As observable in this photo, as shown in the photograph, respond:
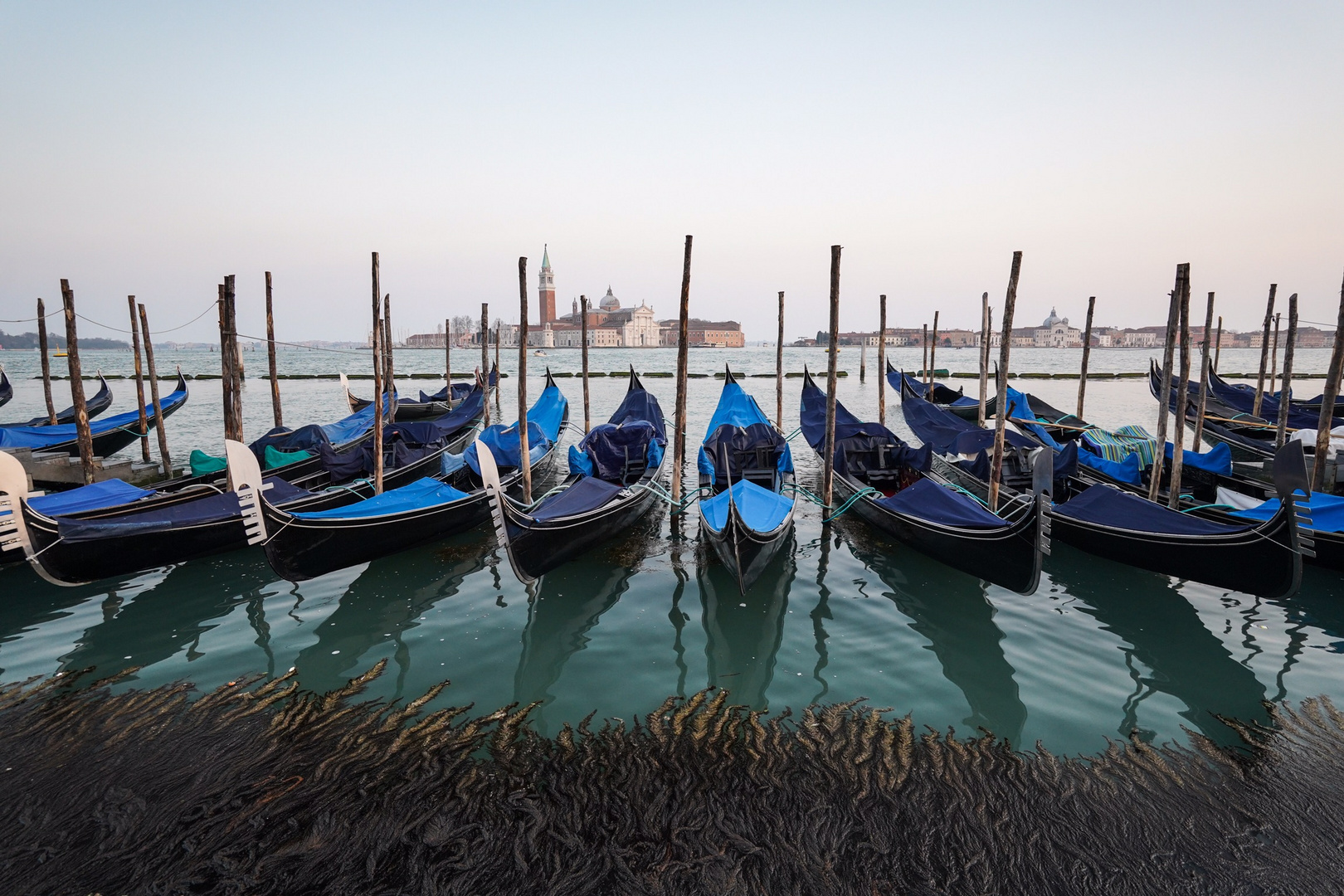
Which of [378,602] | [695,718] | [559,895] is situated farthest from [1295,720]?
[378,602]

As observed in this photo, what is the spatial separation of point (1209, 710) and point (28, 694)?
23.1ft

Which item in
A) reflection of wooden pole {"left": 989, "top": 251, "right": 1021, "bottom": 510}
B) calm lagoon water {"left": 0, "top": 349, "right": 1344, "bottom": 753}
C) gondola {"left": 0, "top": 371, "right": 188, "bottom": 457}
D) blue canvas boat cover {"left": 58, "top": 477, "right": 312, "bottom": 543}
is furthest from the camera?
gondola {"left": 0, "top": 371, "right": 188, "bottom": 457}

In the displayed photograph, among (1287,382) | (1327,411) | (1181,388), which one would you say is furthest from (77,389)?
(1287,382)

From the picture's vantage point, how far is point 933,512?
580 centimetres

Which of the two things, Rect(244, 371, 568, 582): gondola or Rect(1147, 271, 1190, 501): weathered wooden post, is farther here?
Rect(1147, 271, 1190, 501): weathered wooden post

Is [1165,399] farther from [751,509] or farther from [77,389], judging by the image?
[77,389]

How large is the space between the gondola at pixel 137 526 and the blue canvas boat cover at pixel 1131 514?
22.5ft

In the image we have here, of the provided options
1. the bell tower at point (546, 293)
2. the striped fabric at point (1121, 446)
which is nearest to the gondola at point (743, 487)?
the striped fabric at point (1121, 446)

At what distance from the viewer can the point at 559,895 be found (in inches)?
101

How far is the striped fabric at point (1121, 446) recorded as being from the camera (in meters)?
7.92

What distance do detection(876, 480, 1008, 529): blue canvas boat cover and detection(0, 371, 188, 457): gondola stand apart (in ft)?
32.6

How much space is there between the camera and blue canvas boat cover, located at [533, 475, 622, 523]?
584 centimetres

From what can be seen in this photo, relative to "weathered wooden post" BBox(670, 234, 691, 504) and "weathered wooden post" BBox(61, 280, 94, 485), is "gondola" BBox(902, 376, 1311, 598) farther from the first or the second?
"weathered wooden post" BBox(61, 280, 94, 485)

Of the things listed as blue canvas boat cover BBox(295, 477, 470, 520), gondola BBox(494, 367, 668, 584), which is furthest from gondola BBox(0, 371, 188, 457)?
gondola BBox(494, 367, 668, 584)
